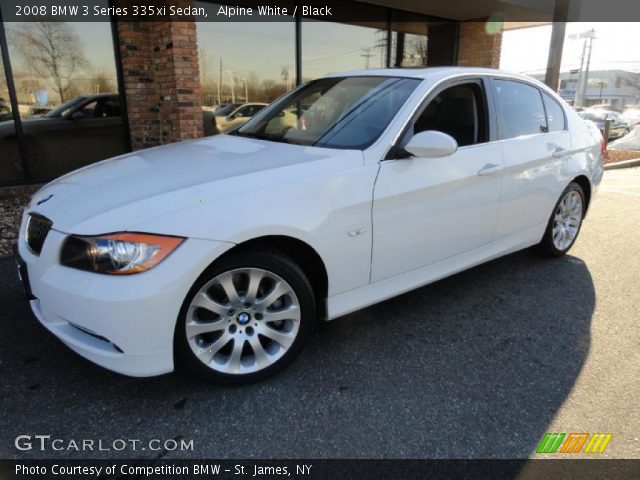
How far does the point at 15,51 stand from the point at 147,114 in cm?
167

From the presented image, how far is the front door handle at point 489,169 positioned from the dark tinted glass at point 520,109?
1.02ft

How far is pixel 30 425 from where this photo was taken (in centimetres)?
235

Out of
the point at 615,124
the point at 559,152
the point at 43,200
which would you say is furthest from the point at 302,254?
the point at 615,124

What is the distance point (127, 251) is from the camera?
86.0 inches

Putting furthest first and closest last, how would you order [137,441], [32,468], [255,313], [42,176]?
1. [42,176]
2. [255,313]
3. [137,441]
4. [32,468]

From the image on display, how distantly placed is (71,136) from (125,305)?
542 centimetres

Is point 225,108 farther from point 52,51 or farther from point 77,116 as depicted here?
point 52,51

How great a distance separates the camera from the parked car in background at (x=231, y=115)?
779 centimetres

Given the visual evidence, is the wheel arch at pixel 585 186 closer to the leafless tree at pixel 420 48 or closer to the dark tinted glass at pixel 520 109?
the dark tinted glass at pixel 520 109

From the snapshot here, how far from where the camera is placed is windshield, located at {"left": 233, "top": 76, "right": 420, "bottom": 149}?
9.94 feet

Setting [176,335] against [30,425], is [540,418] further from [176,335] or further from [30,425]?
[30,425]

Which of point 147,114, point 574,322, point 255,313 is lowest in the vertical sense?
Result: point 574,322

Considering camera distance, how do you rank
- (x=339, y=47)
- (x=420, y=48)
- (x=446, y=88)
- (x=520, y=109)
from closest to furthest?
1. (x=446, y=88)
2. (x=520, y=109)
3. (x=339, y=47)
4. (x=420, y=48)

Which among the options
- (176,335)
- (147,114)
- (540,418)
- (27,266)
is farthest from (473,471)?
(147,114)
